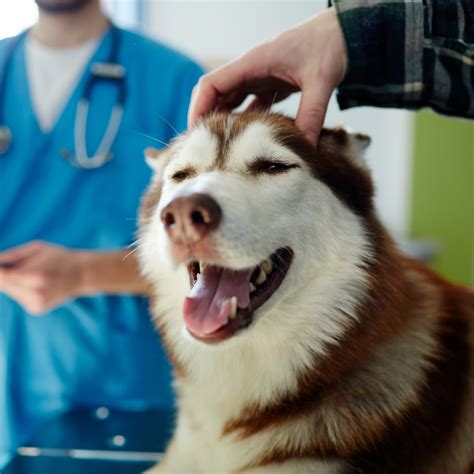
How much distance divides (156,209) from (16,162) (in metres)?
0.53

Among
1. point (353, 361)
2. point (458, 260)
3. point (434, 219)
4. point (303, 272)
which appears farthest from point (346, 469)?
point (434, 219)

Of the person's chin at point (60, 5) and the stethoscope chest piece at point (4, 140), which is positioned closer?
the person's chin at point (60, 5)

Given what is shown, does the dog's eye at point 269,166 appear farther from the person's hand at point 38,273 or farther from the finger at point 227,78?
the person's hand at point 38,273

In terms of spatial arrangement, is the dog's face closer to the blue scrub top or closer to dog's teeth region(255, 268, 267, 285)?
dog's teeth region(255, 268, 267, 285)

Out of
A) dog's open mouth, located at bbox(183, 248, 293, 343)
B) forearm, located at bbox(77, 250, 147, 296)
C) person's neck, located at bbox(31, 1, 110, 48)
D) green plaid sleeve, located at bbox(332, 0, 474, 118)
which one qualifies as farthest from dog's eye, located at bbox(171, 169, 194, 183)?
forearm, located at bbox(77, 250, 147, 296)

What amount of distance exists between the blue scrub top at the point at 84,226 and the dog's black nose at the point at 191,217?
0.63 meters

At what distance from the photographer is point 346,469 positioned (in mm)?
695

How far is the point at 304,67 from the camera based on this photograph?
81 cm

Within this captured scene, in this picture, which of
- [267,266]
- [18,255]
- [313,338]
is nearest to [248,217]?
[267,266]

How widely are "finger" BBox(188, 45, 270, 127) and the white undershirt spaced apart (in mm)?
479

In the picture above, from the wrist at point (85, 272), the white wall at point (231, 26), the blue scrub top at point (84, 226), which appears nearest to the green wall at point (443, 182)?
the white wall at point (231, 26)

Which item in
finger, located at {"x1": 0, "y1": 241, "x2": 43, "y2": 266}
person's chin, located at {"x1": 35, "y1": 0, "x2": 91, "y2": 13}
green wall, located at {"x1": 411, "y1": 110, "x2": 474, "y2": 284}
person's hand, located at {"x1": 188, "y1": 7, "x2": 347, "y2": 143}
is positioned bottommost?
green wall, located at {"x1": 411, "y1": 110, "x2": 474, "y2": 284}

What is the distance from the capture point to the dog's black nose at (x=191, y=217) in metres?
0.61

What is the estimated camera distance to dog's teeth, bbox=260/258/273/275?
741 mm
